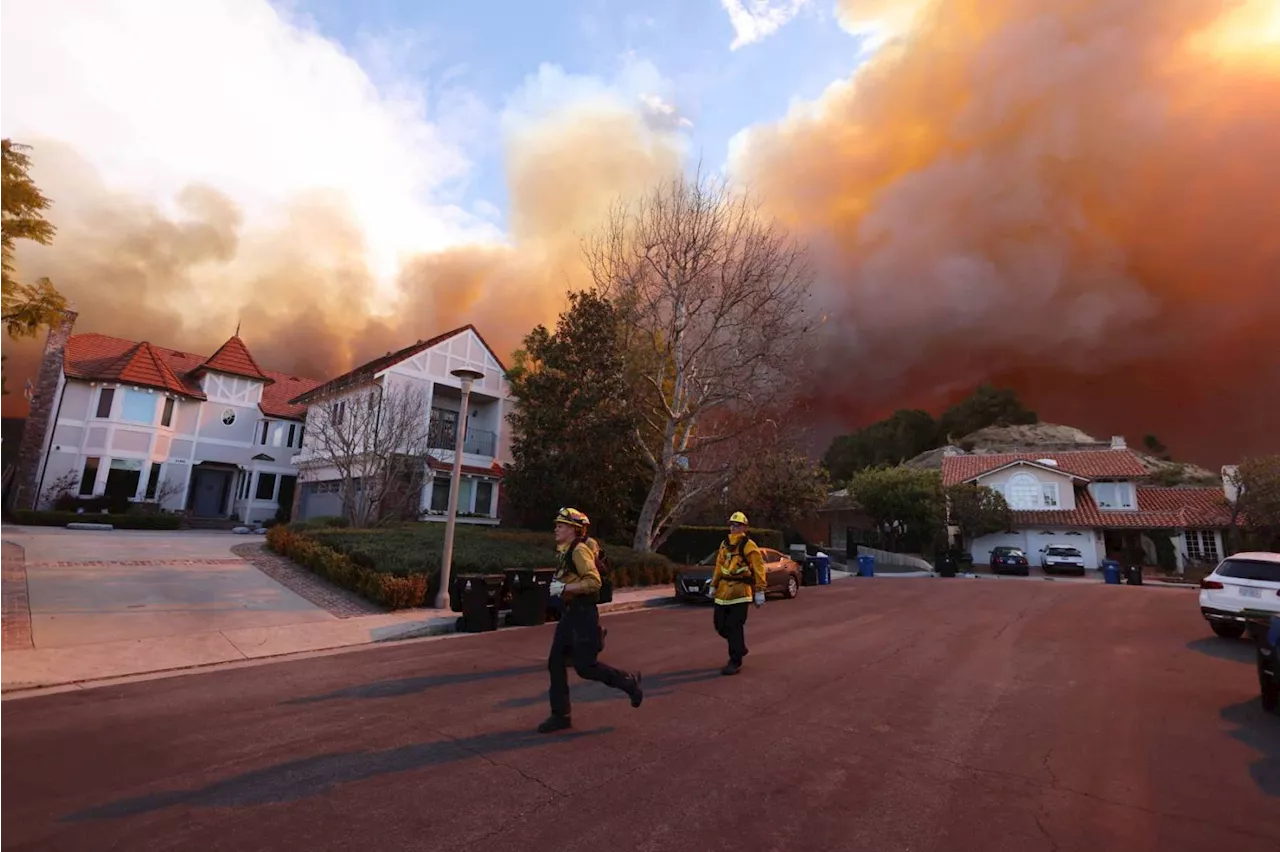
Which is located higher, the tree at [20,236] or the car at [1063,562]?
the tree at [20,236]

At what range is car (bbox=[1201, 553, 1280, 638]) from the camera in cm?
1030

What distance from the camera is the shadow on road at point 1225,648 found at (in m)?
9.30

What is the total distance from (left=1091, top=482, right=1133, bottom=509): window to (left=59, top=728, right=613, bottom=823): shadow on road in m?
47.8

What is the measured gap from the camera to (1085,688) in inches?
287

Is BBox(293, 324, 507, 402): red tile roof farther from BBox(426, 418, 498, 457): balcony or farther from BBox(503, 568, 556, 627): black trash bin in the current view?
BBox(503, 568, 556, 627): black trash bin

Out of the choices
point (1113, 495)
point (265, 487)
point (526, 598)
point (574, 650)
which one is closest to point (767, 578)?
point (526, 598)

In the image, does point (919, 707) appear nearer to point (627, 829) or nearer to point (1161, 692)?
point (1161, 692)

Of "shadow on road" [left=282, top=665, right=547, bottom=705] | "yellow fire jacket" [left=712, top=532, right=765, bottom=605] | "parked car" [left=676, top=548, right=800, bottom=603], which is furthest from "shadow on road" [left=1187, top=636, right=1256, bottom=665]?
"shadow on road" [left=282, top=665, right=547, bottom=705]

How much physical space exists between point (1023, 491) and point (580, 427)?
35455 millimetres

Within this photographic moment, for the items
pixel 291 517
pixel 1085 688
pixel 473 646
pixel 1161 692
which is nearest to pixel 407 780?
pixel 473 646

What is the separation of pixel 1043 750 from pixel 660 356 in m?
17.9

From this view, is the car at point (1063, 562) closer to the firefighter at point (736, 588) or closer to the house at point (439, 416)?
the house at point (439, 416)

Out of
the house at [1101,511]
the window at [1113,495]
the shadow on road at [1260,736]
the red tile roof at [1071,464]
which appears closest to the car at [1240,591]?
the shadow on road at [1260,736]

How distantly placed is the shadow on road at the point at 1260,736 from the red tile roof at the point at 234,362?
131ft
